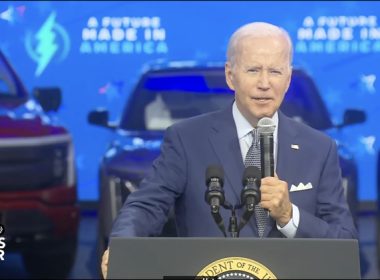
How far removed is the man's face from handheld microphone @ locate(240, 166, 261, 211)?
1.45ft

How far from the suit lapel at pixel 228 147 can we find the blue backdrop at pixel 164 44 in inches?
82.9

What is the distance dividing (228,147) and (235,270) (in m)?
0.75

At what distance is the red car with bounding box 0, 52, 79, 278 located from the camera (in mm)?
4871

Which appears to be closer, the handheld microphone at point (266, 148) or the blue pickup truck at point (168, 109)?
the handheld microphone at point (266, 148)

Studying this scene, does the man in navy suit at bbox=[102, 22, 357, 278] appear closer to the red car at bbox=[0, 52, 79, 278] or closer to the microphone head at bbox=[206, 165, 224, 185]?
the microphone head at bbox=[206, 165, 224, 185]

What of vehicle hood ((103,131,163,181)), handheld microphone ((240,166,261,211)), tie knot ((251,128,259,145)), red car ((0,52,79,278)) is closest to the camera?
handheld microphone ((240,166,261,211))

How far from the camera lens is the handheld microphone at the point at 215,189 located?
2.12 meters

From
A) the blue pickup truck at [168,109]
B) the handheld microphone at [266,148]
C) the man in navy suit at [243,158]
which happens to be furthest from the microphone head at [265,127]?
the blue pickup truck at [168,109]

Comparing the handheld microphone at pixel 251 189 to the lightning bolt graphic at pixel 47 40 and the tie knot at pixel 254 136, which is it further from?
the lightning bolt graphic at pixel 47 40

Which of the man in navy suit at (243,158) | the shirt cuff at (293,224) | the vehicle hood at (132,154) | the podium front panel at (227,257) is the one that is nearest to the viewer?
the podium front panel at (227,257)

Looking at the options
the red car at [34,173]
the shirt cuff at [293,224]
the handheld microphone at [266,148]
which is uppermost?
the handheld microphone at [266,148]

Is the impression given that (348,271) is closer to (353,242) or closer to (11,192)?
(353,242)

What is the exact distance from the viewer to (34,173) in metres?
4.95

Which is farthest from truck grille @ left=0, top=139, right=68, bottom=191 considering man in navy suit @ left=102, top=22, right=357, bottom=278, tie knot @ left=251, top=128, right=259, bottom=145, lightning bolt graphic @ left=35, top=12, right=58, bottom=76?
tie knot @ left=251, top=128, right=259, bottom=145
